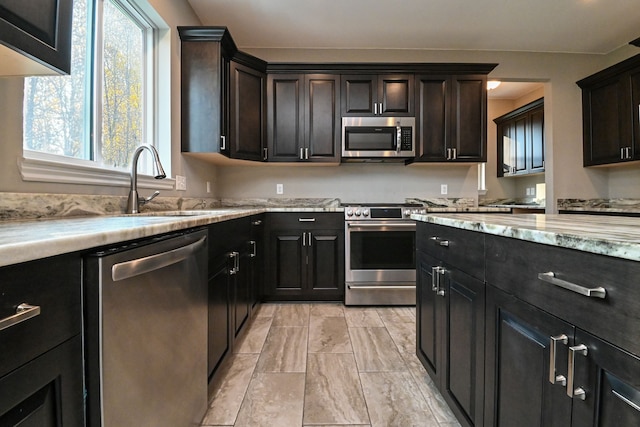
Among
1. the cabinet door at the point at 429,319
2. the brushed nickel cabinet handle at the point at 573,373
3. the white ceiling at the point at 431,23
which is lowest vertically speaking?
the cabinet door at the point at 429,319

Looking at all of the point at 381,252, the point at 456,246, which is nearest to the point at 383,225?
the point at 381,252

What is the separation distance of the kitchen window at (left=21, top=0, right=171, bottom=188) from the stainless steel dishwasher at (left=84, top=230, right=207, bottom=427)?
2.37ft

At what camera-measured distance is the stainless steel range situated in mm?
2854

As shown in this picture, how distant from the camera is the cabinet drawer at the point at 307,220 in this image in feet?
9.52

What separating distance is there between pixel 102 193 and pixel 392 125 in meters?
2.50

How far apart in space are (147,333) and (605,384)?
3.45 ft

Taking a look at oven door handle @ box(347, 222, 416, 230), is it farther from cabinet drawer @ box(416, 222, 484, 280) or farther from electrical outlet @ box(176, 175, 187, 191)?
electrical outlet @ box(176, 175, 187, 191)

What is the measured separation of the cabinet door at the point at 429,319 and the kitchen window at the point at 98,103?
1700 millimetres

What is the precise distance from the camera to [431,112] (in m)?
3.09

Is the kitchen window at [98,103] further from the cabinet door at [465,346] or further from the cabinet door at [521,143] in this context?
the cabinet door at [521,143]

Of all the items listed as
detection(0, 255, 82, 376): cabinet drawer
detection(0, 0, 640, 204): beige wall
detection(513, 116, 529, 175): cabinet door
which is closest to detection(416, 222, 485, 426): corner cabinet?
detection(0, 255, 82, 376): cabinet drawer

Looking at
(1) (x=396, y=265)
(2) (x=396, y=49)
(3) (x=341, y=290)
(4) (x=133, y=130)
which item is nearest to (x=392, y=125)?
(2) (x=396, y=49)

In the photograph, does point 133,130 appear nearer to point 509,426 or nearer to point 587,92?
point 509,426

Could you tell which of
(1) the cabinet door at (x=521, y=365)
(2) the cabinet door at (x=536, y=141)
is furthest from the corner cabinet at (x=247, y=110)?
(2) the cabinet door at (x=536, y=141)
